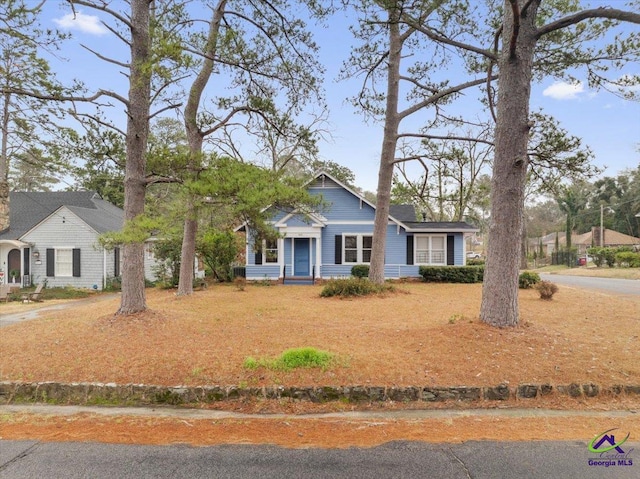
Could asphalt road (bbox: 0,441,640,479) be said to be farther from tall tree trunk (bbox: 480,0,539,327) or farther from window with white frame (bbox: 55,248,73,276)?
window with white frame (bbox: 55,248,73,276)

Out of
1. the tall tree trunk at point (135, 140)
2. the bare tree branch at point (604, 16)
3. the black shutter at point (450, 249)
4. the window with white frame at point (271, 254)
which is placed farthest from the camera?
the black shutter at point (450, 249)

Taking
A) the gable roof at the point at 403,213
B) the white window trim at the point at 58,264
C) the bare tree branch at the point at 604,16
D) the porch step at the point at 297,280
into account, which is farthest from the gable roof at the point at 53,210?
the bare tree branch at the point at 604,16

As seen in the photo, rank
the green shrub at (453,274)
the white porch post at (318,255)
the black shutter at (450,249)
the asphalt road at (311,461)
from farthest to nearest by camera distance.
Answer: the black shutter at (450,249), the white porch post at (318,255), the green shrub at (453,274), the asphalt road at (311,461)

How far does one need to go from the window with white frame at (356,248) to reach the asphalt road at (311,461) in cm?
1534

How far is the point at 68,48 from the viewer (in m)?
7.15

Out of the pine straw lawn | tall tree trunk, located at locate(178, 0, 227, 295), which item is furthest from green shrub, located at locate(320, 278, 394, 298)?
tall tree trunk, located at locate(178, 0, 227, 295)

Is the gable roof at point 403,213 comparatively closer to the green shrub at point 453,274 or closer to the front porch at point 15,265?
the green shrub at point 453,274

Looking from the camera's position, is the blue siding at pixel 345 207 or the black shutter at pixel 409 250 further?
the black shutter at pixel 409 250

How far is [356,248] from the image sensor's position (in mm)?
18891

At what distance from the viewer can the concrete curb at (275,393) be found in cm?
446

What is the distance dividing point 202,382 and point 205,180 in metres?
3.64

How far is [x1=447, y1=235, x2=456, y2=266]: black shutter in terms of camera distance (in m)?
19.2

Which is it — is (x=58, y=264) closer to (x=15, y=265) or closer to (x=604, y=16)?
(x=15, y=265)

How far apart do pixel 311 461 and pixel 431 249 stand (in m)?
17.1
